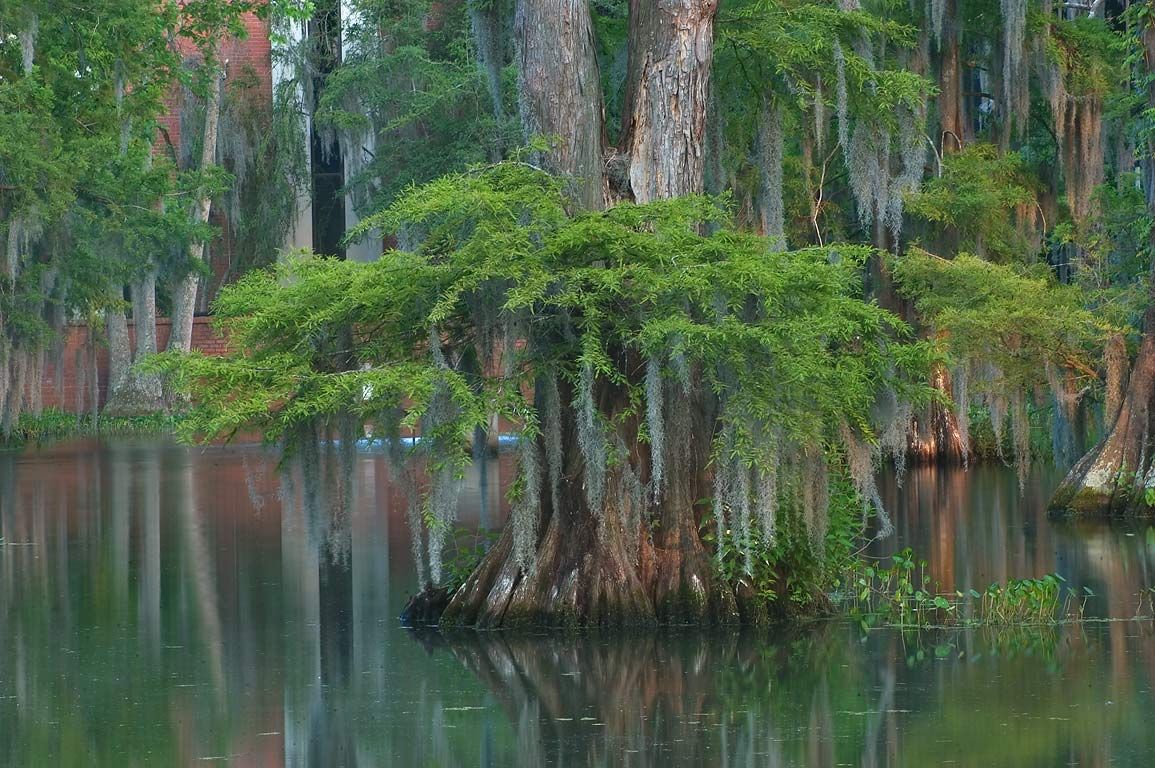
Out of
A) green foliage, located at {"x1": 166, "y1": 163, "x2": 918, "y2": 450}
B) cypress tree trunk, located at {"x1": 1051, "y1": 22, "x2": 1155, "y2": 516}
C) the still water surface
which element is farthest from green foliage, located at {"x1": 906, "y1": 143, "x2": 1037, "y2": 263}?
green foliage, located at {"x1": 166, "y1": 163, "x2": 918, "y2": 450}

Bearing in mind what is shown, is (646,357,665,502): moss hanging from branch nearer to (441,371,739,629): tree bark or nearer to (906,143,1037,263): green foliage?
(441,371,739,629): tree bark

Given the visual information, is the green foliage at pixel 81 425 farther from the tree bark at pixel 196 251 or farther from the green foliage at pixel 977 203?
the green foliage at pixel 977 203

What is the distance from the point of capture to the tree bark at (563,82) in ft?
35.3

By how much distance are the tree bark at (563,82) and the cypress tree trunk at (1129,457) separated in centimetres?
806

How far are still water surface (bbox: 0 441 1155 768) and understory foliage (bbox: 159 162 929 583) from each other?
0.84 m

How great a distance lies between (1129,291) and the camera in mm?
18016

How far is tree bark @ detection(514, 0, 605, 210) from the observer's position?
10766mm

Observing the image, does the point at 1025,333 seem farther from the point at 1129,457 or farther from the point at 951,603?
the point at 951,603

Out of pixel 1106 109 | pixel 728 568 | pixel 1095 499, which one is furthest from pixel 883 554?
pixel 1106 109

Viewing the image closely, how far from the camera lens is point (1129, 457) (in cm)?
1706

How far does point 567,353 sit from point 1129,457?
8.78 metres

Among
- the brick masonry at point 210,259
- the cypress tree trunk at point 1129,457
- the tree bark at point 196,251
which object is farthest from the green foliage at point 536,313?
the brick masonry at point 210,259

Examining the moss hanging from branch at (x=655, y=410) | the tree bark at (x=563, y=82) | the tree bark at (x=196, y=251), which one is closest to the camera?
the moss hanging from branch at (x=655, y=410)

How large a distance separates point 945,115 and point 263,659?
16.9 metres
